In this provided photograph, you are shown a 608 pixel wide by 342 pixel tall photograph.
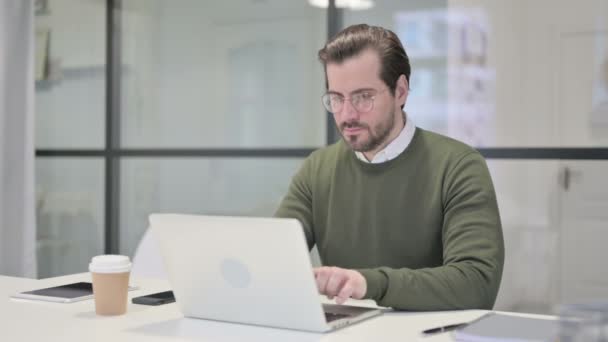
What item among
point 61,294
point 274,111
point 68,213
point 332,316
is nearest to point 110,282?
point 61,294

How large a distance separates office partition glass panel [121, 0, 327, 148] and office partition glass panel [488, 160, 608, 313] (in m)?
0.92

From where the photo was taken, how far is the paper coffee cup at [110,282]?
5.02ft

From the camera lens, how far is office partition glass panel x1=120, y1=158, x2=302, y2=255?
349cm

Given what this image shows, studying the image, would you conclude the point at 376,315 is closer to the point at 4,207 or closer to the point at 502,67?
the point at 502,67

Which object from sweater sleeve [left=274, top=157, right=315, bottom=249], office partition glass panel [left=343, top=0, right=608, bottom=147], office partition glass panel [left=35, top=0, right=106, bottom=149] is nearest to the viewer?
sweater sleeve [left=274, top=157, right=315, bottom=249]

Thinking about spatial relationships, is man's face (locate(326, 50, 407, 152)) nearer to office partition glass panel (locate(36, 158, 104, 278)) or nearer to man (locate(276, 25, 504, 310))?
man (locate(276, 25, 504, 310))

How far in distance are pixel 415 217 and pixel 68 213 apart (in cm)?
277

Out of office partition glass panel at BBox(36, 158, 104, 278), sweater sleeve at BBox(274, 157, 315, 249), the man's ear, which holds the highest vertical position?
the man's ear

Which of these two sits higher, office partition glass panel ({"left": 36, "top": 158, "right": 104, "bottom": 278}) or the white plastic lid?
the white plastic lid

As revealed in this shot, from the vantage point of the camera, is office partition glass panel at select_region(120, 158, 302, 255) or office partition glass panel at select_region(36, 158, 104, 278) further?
office partition glass panel at select_region(36, 158, 104, 278)

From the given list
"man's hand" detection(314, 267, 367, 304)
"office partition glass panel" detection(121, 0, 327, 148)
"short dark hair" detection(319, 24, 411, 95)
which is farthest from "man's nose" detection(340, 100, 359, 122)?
"office partition glass panel" detection(121, 0, 327, 148)

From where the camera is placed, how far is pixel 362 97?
6.64 feet

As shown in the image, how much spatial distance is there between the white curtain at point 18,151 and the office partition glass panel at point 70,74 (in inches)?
10.3

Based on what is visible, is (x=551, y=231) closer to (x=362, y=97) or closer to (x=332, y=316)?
(x=362, y=97)
